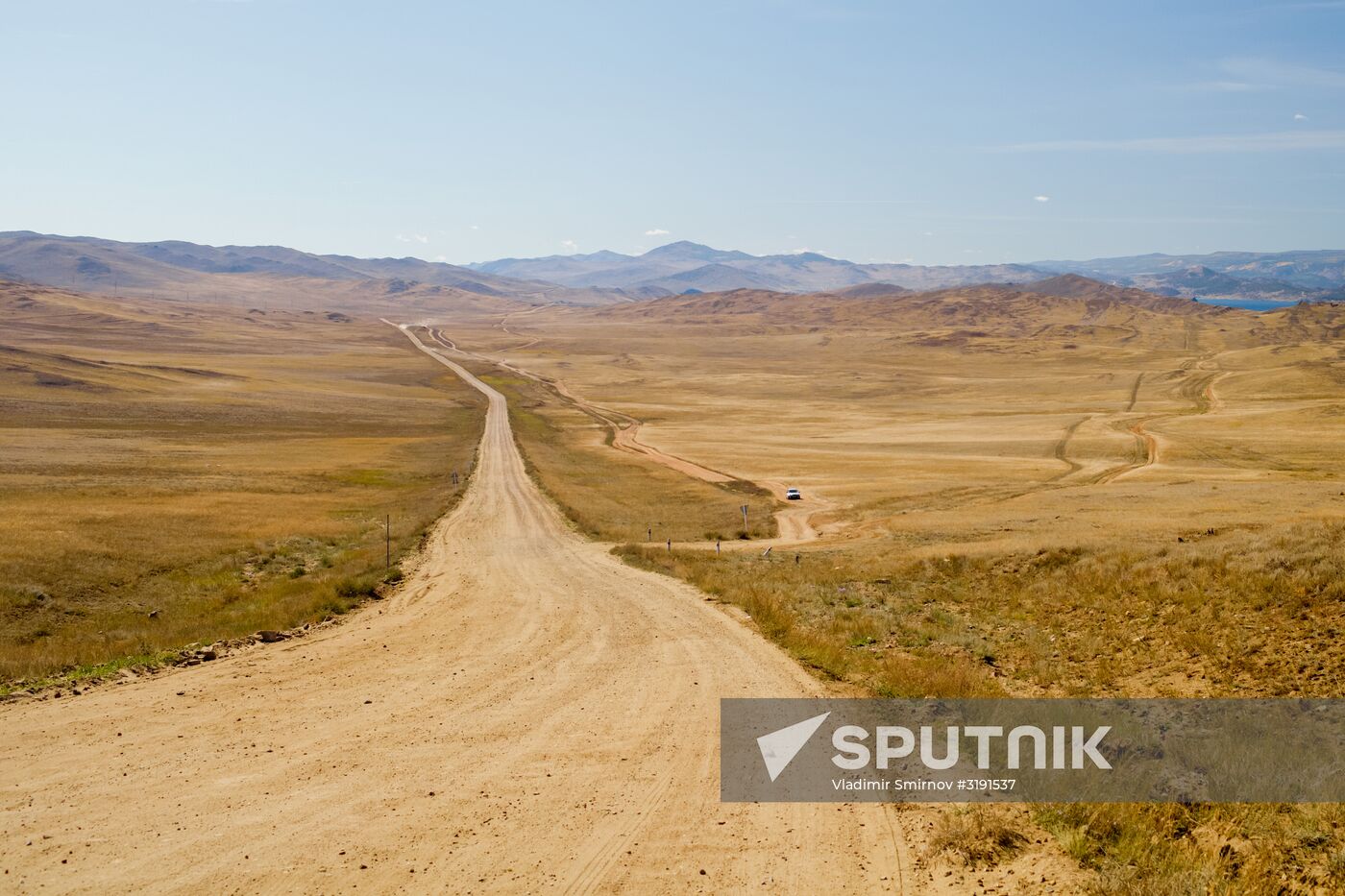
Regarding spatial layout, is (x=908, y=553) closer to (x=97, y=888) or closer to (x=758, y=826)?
(x=758, y=826)

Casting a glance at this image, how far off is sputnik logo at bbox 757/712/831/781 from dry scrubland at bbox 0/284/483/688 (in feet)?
50.7

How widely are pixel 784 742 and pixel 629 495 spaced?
51.0 meters

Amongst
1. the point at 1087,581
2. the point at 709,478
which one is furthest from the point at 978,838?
the point at 709,478

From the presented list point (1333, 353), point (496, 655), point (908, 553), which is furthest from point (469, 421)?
point (1333, 353)

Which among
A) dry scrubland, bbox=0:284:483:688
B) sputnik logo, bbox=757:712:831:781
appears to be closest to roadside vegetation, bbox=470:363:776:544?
dry scrubland, bbox=0:284:483:688

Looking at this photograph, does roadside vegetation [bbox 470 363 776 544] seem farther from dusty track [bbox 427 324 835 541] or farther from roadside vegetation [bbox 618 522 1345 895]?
roadside vegetation [bbox 618 522 1345 895]

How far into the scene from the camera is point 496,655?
20750mm

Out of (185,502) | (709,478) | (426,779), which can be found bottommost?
(709,478)

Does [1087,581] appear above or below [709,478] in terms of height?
above

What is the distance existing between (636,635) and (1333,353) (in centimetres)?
19656

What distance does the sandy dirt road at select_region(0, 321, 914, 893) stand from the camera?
1068 centimetres

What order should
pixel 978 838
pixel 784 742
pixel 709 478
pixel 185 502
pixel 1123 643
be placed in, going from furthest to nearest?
1. pixel 709 478
2. pixel 185 502
3. pixel 1123 643
4. pixel 784 742
5. pixel 978 838

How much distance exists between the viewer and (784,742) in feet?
47.2

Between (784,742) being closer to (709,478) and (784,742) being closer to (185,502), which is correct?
(185,502)
